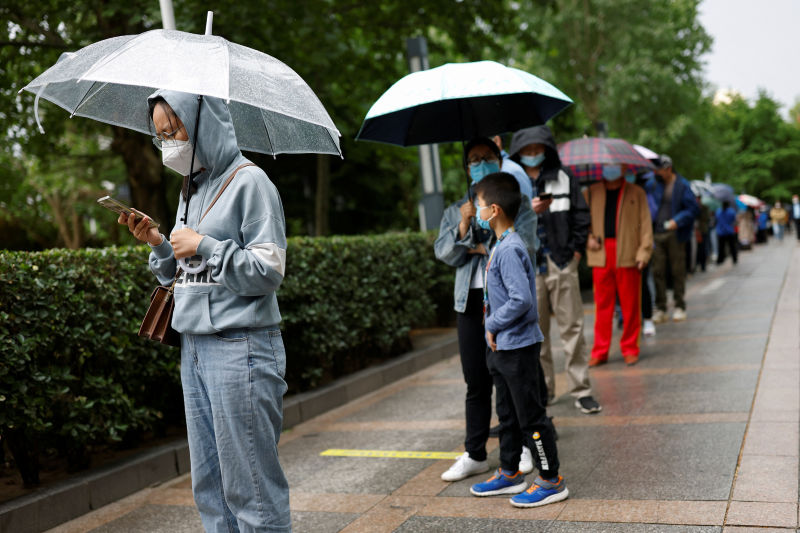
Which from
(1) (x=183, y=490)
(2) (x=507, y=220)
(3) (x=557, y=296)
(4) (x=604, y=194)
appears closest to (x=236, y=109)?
(2) (x=507, y=220)

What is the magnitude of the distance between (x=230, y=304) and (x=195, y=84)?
0.77 m

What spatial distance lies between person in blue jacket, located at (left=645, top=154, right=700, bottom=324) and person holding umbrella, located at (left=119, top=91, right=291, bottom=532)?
8507 millimetres

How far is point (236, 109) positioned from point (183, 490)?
2.81m

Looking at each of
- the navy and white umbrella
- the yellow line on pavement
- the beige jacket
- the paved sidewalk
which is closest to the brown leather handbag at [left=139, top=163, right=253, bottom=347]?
the paved sidewalk

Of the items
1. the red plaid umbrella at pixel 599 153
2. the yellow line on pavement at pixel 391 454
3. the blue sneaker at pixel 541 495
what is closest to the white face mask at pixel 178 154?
the blue sneaker at pixel 541 495

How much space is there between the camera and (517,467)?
4.36m

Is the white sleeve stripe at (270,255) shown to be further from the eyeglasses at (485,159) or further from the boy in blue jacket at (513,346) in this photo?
the eyeglasses at (485,159)

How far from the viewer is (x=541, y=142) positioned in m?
5.68

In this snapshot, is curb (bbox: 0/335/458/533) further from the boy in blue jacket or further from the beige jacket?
the beige jacket

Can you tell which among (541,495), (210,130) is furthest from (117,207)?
(541,495)

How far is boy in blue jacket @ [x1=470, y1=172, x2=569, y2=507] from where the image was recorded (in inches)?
158

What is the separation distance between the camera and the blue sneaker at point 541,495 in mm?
4043

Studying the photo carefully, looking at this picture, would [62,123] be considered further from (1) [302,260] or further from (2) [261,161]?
(1) [302,260]

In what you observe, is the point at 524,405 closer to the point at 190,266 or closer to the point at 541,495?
the point at 541,495
